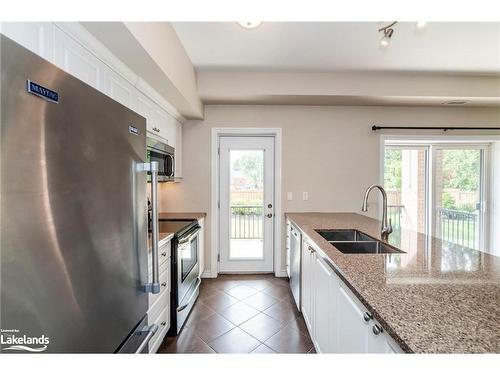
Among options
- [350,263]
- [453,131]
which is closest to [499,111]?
[453,131]

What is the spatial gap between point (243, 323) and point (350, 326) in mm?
1453

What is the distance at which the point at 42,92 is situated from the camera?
62 centimetres

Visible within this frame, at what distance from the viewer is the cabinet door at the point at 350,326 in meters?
0.99

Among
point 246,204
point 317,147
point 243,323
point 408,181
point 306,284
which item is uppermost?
point 317,147

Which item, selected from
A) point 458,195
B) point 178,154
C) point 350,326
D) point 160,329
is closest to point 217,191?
point 178,154

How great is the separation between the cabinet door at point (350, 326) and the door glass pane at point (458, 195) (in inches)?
134

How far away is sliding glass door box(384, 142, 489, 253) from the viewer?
360 cm

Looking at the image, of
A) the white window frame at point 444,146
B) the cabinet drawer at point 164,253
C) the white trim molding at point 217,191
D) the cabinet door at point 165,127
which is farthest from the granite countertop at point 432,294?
the white window frame at point 444,146

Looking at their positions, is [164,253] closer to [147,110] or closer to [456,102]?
[147,110]

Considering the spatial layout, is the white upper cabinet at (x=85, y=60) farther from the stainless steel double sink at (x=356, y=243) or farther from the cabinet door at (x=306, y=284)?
the stainless steel double sink at (x=356, y=243)

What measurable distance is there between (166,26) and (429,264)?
2.40 meters

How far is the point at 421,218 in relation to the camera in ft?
12.0

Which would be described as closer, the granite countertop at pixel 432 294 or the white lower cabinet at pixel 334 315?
the granite countertop at pixel 432 294

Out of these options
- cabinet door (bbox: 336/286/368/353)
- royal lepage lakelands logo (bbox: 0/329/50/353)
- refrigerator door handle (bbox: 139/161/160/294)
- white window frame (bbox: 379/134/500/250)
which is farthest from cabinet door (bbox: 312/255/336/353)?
white window frame (bbox: 379/134/500/250)
